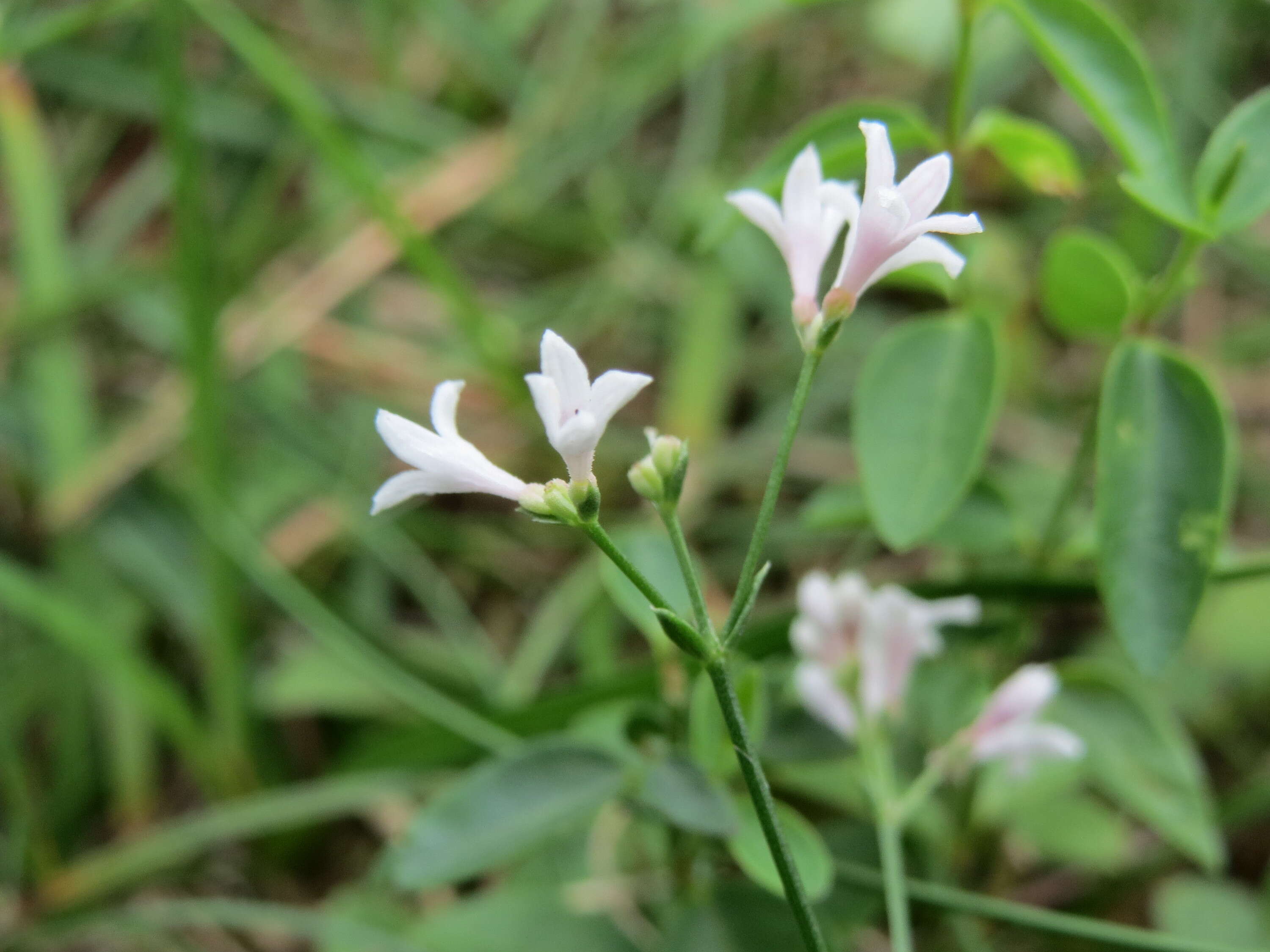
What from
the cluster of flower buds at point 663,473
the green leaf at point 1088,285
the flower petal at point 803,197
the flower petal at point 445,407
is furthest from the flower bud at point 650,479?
the green leaf at point 1088,285

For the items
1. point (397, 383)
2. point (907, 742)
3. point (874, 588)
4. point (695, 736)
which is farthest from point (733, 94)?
point (695, 736)

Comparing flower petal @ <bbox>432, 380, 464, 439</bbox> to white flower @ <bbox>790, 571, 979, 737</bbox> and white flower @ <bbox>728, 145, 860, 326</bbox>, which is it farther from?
white flower @ <bbox>790, 571, 979, 737</bbox>

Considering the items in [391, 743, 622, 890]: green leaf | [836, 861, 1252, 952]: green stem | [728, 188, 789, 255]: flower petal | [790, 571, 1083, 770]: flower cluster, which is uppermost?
[728, 188, 789, 255]: flower petal

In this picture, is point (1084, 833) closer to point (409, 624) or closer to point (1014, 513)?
point (1014, 513)

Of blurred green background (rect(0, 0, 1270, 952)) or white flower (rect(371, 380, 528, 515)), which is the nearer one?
white flower (rect(371, 380, 528, 515))

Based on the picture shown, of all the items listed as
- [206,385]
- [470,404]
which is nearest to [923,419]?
[206,385]

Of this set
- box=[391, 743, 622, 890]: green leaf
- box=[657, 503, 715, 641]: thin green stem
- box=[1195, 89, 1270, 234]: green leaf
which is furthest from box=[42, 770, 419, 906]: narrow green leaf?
box=[1195, 89, 1270, 234]: green leaf
